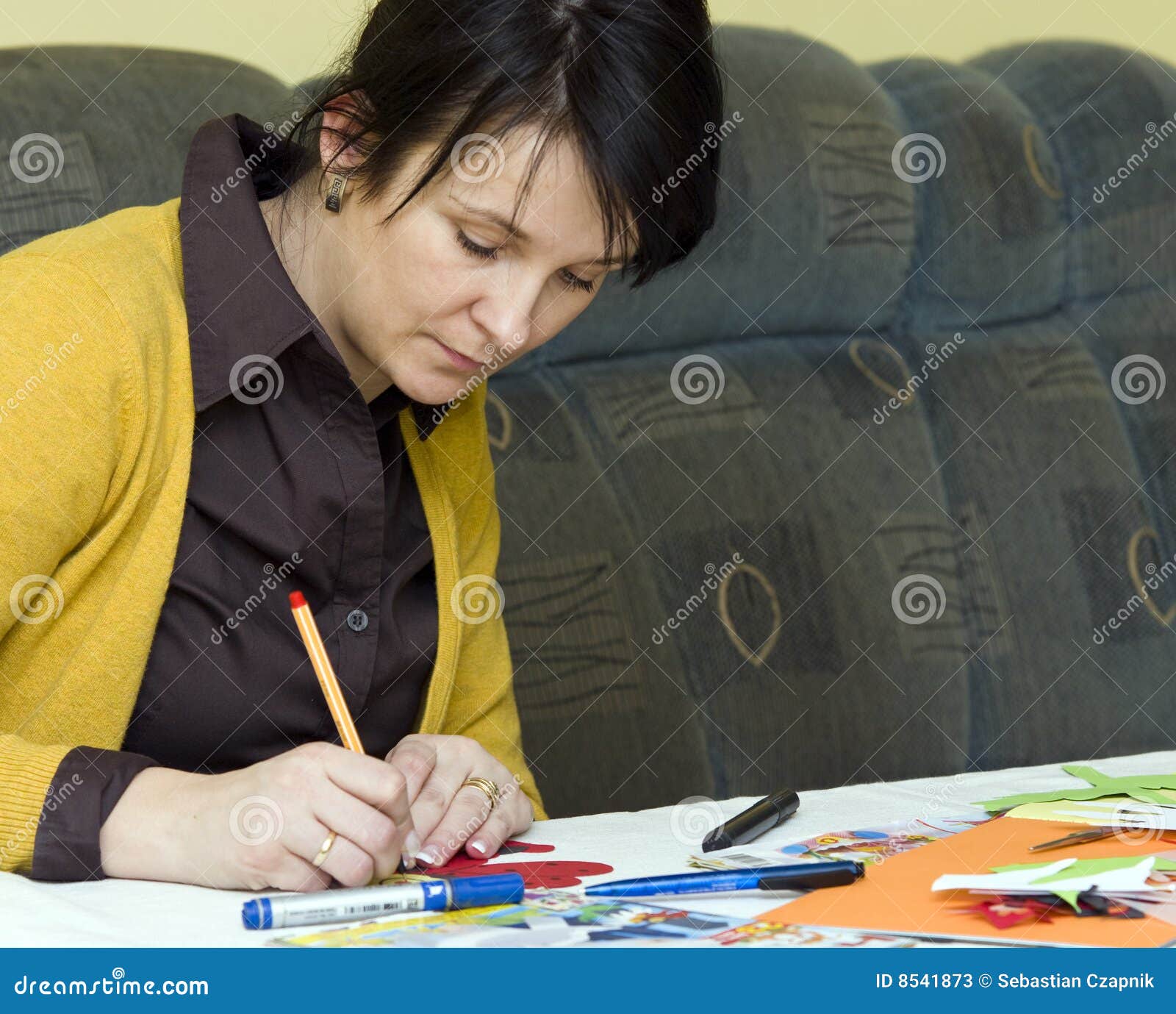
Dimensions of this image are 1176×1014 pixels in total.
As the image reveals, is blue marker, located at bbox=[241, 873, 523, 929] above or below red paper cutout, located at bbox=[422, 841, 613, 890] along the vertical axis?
above

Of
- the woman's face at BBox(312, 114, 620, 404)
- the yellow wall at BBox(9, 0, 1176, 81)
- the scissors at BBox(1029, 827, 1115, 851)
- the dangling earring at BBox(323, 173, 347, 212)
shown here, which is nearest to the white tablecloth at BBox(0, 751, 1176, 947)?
the scissors at BBox(1029, 827, 1115, 851)

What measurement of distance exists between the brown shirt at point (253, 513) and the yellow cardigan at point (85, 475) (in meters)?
0.03

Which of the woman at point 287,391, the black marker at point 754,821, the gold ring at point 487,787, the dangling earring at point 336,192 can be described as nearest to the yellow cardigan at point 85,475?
the woman at point 287,391

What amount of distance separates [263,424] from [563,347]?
683 mm

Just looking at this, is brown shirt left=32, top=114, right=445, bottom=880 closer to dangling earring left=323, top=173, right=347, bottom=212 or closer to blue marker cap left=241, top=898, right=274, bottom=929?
dangling earring left=323, top=173, right=347, bottom=212

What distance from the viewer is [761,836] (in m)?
0.85

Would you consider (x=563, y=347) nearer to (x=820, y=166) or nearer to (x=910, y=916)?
(x=820, y=166)

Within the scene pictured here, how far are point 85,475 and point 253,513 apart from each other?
14 cm

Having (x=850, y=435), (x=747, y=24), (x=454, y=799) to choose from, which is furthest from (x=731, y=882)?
(x=747, y=24)

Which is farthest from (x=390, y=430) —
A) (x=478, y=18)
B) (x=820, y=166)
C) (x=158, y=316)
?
(x=820, y=166)

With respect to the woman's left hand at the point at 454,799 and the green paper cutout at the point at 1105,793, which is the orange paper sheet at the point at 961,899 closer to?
the green paper cutout at the point at 1105,793

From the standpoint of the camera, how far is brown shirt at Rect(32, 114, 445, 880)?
924 millimetres

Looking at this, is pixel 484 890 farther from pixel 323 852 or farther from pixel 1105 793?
pixel 1105 793

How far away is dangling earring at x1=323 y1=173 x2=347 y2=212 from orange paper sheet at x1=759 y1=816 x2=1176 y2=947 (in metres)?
0.55
